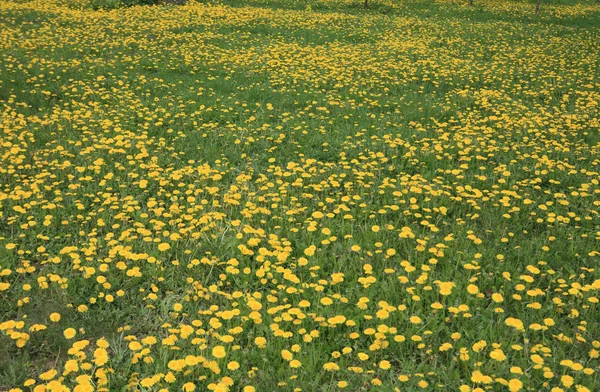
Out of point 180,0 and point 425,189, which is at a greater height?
point 180,0

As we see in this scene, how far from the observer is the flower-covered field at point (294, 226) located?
332 cm

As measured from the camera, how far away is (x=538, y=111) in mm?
8336

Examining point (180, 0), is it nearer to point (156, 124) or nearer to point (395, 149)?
point (156, 124)

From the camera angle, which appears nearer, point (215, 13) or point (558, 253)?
point (558, 253)

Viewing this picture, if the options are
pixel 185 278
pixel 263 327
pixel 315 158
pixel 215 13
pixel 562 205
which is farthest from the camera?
pixel 215 13

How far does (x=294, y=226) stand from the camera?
4953 millimetres

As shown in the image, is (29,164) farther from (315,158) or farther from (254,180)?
(315,158)

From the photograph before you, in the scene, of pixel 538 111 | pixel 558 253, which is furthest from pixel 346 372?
pixel 538 111

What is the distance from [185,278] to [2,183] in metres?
2.86

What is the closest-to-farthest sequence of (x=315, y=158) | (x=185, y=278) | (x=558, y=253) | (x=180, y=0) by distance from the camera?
(x=185, y=278)
(x=558, y=253)
(x=315, y=158)
(x=180, y=0)

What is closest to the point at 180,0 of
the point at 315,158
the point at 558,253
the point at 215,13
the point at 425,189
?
the point at 215,13

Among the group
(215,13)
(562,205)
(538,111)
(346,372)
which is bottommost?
(346,372)

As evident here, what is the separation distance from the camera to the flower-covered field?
10.9 feet

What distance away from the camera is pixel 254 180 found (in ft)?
19.8
